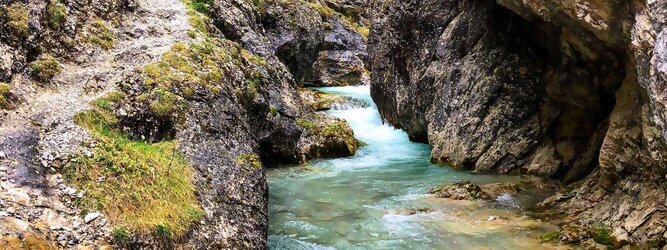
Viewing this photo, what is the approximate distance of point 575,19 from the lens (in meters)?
10.8

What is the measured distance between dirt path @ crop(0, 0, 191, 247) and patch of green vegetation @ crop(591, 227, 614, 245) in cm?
888

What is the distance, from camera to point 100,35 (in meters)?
13.1

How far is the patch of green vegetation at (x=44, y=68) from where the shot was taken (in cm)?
1023

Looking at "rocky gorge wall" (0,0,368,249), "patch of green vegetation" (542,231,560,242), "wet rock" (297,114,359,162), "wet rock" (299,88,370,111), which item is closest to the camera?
"rocky gorge wall" (0,0,368,249)

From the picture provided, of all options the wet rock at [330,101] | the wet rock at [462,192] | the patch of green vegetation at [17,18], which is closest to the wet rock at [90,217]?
the patch of green vegetation at [17,18]

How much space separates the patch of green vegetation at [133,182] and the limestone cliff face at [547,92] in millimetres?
7883

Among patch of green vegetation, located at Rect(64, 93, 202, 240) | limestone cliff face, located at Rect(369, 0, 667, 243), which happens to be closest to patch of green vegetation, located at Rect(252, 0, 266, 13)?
limestone cliff face, located at Rect(369, 0, 667, 243)

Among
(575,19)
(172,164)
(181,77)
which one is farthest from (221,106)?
(575,19)

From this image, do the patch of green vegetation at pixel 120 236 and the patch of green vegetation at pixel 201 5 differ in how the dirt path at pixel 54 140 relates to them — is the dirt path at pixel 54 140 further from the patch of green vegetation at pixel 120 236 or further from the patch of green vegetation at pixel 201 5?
the patch of green vegetation at pixel 201 5

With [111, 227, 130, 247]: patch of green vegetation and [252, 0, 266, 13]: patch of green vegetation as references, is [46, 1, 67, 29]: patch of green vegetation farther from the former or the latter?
[252, 0, 266, 13]: patch of green vegetation

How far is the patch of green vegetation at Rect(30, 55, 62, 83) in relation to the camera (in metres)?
10.2

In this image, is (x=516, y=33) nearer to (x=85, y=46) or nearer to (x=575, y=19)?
(x=575, y=19)

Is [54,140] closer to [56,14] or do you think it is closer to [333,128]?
[56,14]

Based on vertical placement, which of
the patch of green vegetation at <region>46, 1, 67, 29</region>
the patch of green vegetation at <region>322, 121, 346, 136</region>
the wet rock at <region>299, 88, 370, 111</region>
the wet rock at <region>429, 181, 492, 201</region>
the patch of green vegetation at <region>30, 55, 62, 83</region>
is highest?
the patch of green vegetation at <region>46, 1, 67, 29</region>
